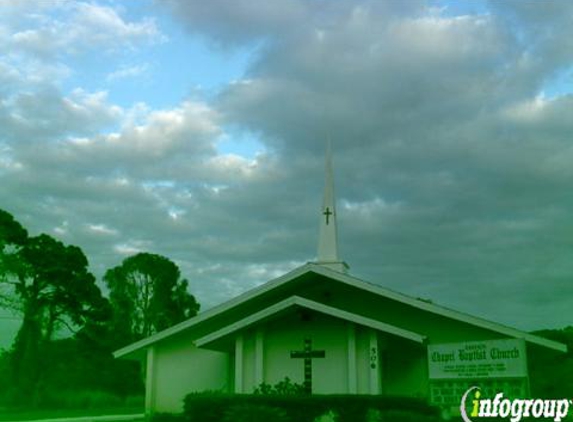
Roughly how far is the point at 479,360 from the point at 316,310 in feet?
17.6

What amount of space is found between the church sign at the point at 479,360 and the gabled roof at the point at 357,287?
12.7 feet

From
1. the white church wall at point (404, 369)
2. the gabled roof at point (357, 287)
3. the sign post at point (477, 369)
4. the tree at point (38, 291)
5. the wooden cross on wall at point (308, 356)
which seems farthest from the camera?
the tree at point (38, 291)

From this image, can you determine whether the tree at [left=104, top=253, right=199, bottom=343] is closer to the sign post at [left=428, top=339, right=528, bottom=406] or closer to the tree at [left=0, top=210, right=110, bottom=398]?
the tree at [left=0, top=210, right=110, bottom=398]

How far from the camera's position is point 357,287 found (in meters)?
22.3

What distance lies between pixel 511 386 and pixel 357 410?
10.9ft

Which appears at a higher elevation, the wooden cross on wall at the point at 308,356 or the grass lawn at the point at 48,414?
the wooden cross on wall at the point at 308,356

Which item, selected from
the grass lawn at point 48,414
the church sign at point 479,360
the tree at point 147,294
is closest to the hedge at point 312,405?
the church sign at point 479,360

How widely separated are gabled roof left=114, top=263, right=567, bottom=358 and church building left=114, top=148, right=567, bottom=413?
28 mm

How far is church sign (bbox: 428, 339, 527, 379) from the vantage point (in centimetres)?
1568

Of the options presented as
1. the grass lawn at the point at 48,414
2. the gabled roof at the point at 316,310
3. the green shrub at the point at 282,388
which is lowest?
the grass lawn at the point at 48,414

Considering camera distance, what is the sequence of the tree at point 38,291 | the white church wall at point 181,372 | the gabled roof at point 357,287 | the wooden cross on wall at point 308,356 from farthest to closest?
the tree at point 38,291
the white church wall at point 181,372
the wooden cross on wall at point 308,356
the gabled roof at point 357,287

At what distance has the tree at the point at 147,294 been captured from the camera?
193 feet

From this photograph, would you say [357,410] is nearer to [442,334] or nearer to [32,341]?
[442,334]

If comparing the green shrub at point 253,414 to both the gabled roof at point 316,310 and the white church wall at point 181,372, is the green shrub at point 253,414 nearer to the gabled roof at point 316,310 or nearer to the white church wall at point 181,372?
the gabled roof at point 316,310
